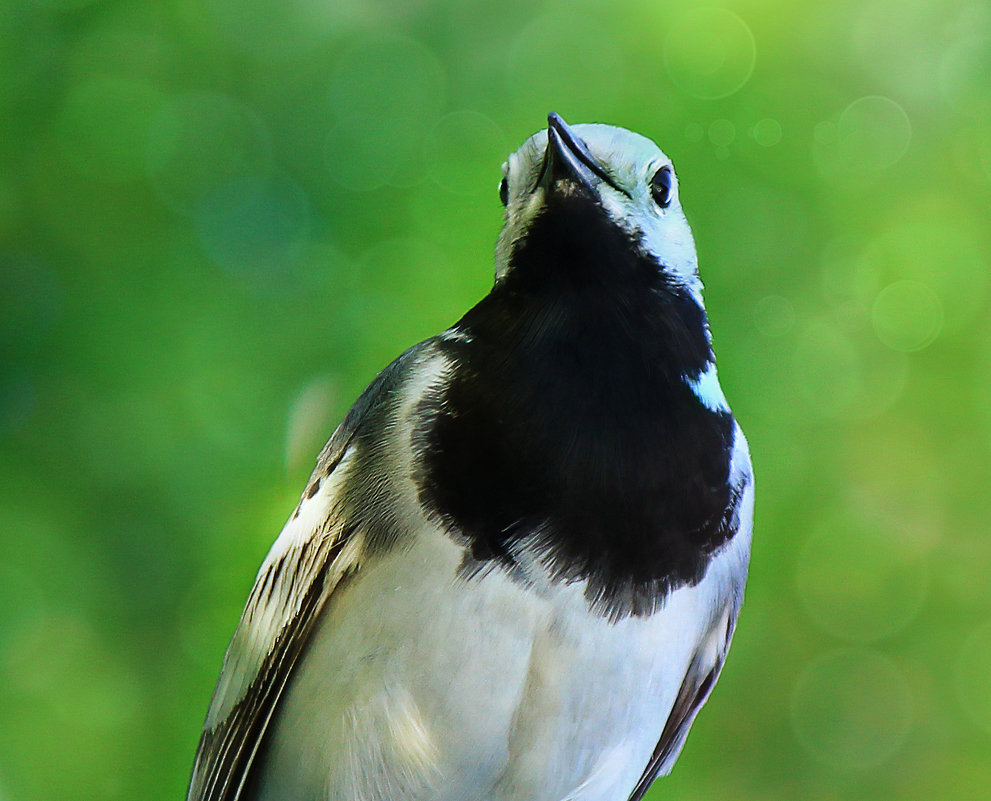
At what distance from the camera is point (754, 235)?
4.87ft

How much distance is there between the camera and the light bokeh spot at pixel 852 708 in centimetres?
145

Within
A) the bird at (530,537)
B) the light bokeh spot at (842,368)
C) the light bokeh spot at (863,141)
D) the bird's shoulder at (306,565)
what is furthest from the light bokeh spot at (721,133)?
the bird's shoulder at (306,565)

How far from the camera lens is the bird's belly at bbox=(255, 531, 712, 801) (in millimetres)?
717

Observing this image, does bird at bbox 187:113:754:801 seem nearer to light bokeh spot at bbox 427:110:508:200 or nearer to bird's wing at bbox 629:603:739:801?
bird's wing at bbox 629:603:739:801

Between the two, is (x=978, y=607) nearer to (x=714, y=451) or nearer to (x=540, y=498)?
(x=714, y=451)

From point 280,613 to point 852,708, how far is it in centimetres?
101

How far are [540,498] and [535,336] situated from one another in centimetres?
12

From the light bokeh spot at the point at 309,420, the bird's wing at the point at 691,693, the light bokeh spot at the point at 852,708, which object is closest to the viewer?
the bird's wing at the point at 691,693

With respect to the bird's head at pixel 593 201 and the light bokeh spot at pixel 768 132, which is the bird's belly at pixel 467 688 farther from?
the light bokeh spot at pixel 768 132

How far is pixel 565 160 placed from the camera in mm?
730

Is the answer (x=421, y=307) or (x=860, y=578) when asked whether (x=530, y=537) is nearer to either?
(x=421, y=307)

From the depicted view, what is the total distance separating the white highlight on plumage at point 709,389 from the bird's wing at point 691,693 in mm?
181

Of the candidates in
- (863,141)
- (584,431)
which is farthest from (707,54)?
(584,431)

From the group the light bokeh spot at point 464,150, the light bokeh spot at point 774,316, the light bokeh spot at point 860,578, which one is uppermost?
the light bokeh spot at point 464,150
